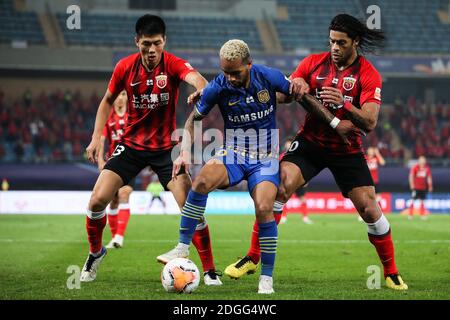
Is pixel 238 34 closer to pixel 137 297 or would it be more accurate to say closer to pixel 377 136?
pixel 377 136

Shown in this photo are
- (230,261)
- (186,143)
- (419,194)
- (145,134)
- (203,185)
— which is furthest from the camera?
(419,194)

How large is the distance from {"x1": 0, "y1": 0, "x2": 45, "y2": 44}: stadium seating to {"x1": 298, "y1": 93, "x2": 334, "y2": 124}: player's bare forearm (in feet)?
91.9

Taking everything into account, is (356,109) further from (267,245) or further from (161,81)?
(161,81)

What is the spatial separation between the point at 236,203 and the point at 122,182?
64.0ft

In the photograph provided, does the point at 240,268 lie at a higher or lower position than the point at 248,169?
lower

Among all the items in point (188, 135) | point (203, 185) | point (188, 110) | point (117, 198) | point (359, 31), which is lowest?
point (188, 110)

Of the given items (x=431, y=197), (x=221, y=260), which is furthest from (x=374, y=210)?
(x=431, y=197)

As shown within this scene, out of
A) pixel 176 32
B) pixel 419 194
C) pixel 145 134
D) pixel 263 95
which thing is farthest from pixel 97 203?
pixel 176 32

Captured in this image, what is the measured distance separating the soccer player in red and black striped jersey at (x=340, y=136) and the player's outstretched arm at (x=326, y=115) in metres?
0.02

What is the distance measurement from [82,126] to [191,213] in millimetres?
26568

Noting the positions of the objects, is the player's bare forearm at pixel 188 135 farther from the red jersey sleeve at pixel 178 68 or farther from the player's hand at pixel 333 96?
the player's hand at pixel 333 96

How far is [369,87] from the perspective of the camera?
25.9 ft

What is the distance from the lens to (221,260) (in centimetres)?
1117

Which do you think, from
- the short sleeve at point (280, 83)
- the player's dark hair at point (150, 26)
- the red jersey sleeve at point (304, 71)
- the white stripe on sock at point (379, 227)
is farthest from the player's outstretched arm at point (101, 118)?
the white stripe on sock at point (379, 227)
